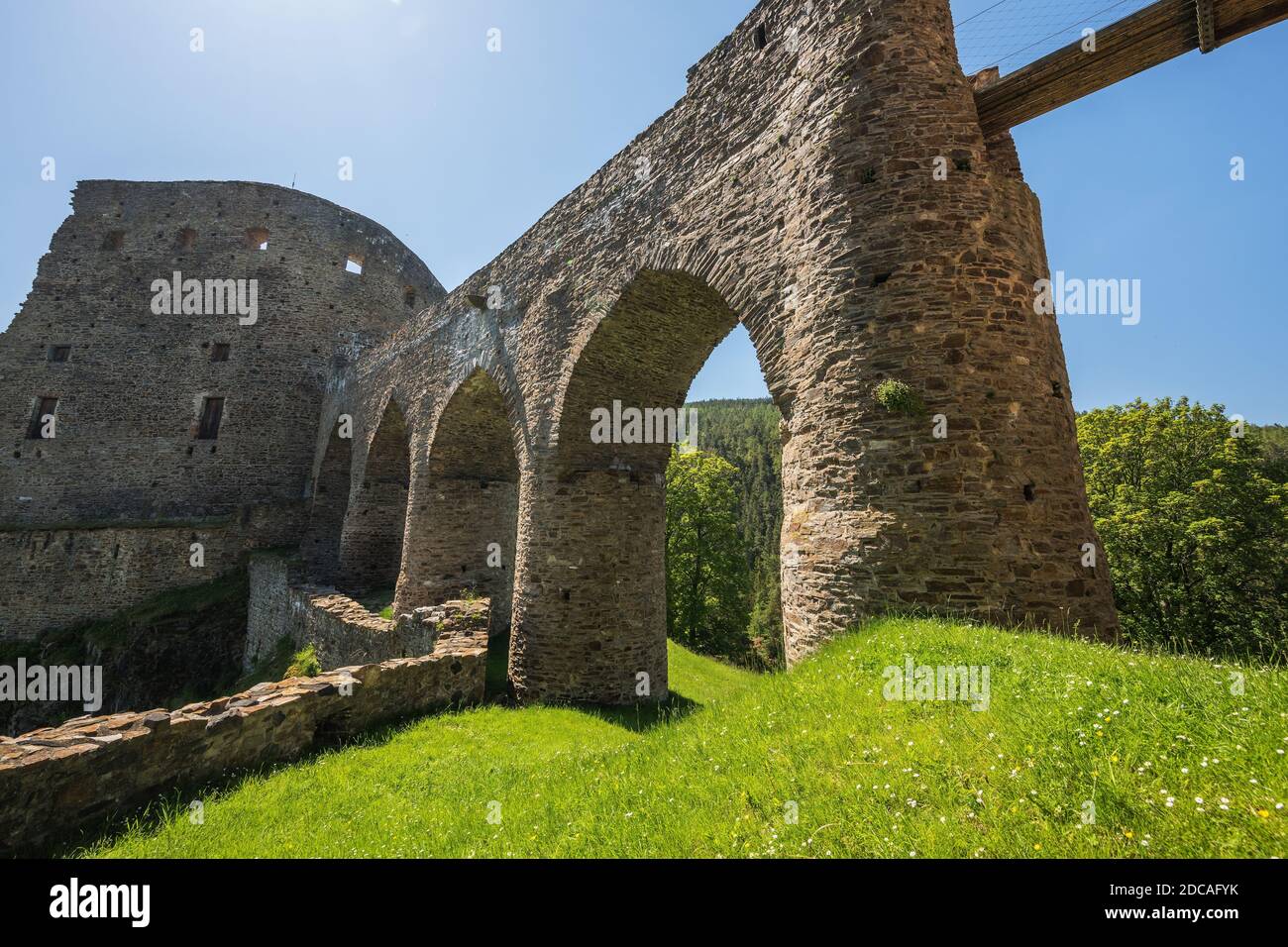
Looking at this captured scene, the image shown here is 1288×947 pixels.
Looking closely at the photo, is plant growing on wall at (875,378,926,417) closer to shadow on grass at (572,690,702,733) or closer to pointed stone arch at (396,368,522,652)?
shadow on grass at (572,690,702,733)

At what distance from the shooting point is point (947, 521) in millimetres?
4469

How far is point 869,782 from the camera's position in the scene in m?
2.63

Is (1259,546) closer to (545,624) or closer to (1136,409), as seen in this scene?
(1136,409)

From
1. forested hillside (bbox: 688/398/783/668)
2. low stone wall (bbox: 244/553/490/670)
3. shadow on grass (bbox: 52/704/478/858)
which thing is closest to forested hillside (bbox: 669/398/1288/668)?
low stone wall (bbox: 244/553/490/670)

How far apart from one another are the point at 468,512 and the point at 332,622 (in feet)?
12.9

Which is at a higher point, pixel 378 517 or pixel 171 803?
pixel 378 517

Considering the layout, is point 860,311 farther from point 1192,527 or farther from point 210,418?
point 210,418

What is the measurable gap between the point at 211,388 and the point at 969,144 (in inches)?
1067

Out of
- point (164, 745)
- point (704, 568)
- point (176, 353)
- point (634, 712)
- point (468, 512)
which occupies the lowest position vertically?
point (704, 568)

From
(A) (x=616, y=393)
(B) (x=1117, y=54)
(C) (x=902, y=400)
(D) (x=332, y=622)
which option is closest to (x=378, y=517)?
(D) (x=332, y=622)

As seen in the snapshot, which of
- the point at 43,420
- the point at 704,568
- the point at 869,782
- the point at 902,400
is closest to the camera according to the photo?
the point at 869,782

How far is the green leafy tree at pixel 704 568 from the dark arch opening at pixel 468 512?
36.0ft

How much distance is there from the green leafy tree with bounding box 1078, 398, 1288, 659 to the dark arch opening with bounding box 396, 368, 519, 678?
54.8ft
